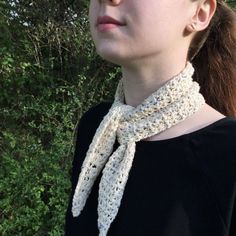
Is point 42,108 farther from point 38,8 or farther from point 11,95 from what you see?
point 38,8

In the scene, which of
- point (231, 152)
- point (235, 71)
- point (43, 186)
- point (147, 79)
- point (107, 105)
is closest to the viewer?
point (231, 152)

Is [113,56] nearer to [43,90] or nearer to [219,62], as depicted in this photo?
[219,62]

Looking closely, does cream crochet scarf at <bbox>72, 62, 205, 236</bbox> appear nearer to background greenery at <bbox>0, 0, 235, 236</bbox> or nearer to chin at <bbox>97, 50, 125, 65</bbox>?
chin at <bbox>97, 50, 125, 65</bbox>

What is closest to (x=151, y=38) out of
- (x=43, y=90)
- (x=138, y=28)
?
(x=138, y=28)

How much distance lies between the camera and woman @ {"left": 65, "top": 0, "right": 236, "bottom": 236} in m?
1.18

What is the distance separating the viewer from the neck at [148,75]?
1.29 m

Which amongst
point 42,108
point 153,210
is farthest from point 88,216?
point 42,108

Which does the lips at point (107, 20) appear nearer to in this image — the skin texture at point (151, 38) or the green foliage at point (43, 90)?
the skin texture at point (151, 38)

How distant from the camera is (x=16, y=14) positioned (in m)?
4.20

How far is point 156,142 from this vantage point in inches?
50.7

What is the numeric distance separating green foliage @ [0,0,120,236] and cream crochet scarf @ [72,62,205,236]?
7.73 feet

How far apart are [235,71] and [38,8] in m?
2.91

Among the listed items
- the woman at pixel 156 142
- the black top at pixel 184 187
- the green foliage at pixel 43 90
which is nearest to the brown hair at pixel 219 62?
the woman at pixel 156 142

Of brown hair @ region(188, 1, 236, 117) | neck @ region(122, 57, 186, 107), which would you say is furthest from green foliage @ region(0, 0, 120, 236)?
neck @ region(122, 57, 186, 107)
